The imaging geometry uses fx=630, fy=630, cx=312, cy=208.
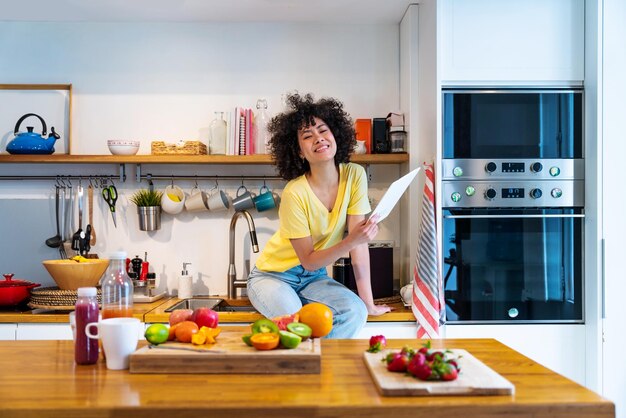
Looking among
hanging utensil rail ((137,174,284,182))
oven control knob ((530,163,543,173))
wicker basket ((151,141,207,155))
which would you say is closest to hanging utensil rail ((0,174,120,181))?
hanging utensil rail ((137,174,284,182))

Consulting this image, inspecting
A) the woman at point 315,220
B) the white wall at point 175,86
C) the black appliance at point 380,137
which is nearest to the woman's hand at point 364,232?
the woman at point 315,220

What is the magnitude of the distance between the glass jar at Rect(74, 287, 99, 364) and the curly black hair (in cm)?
146

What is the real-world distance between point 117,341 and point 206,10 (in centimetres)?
221

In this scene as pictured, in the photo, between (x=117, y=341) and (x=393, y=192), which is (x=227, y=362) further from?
(x=393, y=192)

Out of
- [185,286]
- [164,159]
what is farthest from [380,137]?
[185,286]

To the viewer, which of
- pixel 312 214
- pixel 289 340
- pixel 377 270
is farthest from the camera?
pixel 377 270

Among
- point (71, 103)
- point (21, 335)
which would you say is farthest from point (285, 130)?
point (21, 335)

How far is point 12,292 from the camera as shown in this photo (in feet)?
9.87

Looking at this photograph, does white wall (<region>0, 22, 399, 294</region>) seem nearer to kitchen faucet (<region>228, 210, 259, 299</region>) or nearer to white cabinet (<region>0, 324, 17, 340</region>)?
kitchen faucet (<region>228, 210, 259, 299</region>)

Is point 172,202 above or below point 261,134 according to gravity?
below

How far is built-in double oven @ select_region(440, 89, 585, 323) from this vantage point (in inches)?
115

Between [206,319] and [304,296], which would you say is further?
[304,296]

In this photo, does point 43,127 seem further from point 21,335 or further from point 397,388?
point 397,388

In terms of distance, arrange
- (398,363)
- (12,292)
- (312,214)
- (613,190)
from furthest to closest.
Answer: (12,292)
(613,190)
(312,214)
(398,363)
